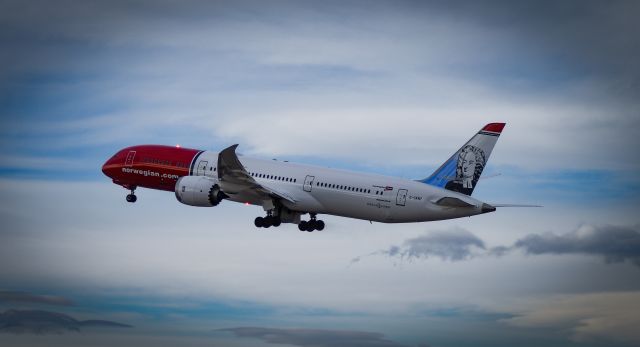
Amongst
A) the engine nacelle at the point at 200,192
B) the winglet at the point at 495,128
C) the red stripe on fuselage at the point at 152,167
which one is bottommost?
the engine nacelle at the point at 200,192

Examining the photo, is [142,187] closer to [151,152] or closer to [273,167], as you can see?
[151,152]

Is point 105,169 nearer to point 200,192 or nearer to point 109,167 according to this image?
point 109,167

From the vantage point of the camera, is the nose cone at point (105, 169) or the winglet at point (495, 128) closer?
the winglet at point (495, 128)

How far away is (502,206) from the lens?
6894 centimetres

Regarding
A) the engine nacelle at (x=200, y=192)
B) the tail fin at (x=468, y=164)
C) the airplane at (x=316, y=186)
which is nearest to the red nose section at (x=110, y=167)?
the airplane at (x=316, y=186)

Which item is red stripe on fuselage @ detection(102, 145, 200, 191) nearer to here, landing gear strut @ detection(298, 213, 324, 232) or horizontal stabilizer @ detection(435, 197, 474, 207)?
landing gear strut @ detection(298, 213, 324, 232)

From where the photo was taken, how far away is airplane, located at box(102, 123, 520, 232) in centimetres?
7131

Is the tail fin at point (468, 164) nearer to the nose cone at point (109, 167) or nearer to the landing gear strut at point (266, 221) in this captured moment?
the landing gear strut at point (266, 221)

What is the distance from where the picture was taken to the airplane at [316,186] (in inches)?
2808

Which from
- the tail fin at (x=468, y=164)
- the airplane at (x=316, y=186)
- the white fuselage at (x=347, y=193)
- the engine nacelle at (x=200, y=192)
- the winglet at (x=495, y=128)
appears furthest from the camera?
the engine nacelle at (x=200, y=192)

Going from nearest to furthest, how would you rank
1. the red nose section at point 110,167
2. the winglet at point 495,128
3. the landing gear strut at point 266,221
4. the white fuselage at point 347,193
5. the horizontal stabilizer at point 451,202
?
the horizontal stabilizer at point 451,202, the white fuselage at point 347,193, the winglet at point 495,128, the landing gear strut at point 266,221, the red nose section at point 110,167

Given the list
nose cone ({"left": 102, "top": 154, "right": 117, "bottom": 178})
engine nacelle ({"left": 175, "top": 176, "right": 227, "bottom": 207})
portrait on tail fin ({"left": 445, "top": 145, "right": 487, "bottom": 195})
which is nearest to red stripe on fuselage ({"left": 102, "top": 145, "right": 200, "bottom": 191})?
nose cone ({"left": 102, "top": 154, "right": 117, "bottom": 178})

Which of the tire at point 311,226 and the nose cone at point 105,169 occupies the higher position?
the nose cone at point 105,169

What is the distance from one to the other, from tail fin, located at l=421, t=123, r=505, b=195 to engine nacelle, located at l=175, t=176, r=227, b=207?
15130mm
